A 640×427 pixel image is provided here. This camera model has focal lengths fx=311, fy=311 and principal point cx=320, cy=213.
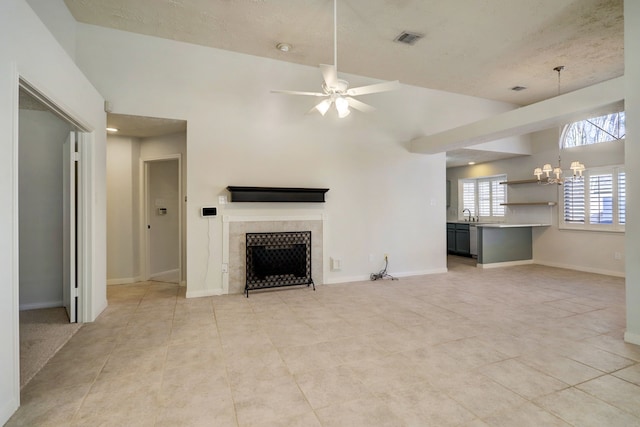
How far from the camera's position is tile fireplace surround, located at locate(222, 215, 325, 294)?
14.6 ft

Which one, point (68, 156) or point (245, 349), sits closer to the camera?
point (245, 349)

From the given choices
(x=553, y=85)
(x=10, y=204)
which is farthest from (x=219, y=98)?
(x=553, y=85)

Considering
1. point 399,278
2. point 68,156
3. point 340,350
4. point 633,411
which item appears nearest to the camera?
point 633,411

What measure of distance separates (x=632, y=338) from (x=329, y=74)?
3.62 metres

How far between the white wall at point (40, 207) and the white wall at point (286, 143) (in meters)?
0.89

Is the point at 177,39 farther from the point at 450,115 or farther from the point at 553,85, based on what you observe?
the point at 553,85

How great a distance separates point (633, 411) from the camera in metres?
1.84

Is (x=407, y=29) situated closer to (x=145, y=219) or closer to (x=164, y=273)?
(x=145, y=219)

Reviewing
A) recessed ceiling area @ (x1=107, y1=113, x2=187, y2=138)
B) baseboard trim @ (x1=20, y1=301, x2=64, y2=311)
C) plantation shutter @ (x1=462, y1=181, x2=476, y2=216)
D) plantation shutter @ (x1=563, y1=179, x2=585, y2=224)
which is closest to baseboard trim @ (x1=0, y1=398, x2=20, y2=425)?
baseboard trim @ (x1=20, y1=301, x2=64, y2=311)

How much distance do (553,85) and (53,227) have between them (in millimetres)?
8267

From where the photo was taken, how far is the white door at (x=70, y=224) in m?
3.30

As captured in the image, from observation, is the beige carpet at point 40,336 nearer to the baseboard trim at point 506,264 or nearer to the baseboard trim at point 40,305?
the baseboard trim at point 40,305

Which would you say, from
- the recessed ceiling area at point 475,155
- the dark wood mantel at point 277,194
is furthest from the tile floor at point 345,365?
the recessed ceiling area at point 475,155

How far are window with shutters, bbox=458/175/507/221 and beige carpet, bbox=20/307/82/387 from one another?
848 centimetres
